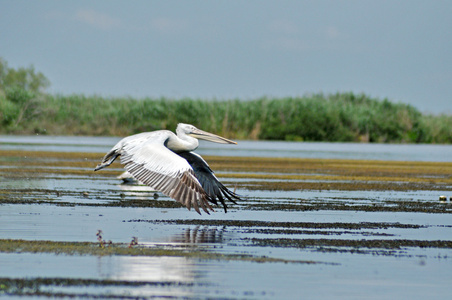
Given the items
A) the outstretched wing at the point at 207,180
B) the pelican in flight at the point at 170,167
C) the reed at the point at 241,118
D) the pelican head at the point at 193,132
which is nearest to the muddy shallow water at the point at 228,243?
the outstretched wing at the point at 207,180

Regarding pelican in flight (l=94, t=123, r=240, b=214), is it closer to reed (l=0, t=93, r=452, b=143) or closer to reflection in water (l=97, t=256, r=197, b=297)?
reflection in water (l=97, t=256, r=197, b=297)

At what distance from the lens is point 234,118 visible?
1831 inches

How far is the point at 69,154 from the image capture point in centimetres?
2919

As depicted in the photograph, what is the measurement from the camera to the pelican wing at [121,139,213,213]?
1012 cm

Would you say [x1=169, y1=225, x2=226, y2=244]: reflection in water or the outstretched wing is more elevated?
the outstretched wing

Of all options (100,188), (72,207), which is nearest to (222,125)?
(100,188)

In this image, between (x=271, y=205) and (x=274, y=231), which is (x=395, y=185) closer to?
(x=271, y=205)

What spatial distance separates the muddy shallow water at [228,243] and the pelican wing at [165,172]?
17.0 inches

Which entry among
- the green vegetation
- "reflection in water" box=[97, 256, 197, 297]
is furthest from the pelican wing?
the green vegetation

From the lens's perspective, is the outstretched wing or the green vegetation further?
the green vegetation

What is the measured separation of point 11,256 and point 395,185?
12541 mm

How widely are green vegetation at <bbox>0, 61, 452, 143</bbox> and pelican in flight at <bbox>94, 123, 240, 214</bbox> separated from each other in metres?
32.1

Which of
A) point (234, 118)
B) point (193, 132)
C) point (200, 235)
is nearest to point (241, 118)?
point (234, 118)

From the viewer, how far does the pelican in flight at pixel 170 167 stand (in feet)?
33.4
